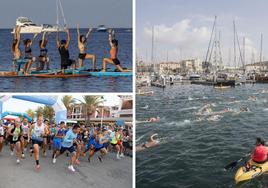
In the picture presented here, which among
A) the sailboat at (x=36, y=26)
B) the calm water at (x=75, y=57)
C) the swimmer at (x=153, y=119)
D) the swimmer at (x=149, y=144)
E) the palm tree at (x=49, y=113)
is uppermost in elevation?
the sailboat at (x=36, y=26)

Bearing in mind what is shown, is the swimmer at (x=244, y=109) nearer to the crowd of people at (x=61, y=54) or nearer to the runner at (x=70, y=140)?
the crowd of people at (x=61, y=54)

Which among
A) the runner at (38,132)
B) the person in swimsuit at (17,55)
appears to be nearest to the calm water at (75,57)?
the person in swimsuit at (17,55)

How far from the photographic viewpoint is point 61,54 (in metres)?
4.38

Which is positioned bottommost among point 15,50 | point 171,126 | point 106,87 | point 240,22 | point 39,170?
point 39,170

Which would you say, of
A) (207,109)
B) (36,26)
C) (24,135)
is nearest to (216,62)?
(207,109)

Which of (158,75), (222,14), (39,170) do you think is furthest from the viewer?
(158,75)

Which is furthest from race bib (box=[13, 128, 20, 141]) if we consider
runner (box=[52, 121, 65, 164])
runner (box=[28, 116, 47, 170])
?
runner (box=[52, 121, 65, 164])

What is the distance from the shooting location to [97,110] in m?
4.23

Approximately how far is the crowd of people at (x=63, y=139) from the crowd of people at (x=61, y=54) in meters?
0.72

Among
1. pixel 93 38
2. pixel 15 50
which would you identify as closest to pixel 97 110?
pixel 93 38

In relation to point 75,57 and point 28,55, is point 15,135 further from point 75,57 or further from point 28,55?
point 75,57

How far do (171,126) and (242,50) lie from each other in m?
1.44

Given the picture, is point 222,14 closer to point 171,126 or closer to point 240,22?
point 240,22

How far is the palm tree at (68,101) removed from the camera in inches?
164
